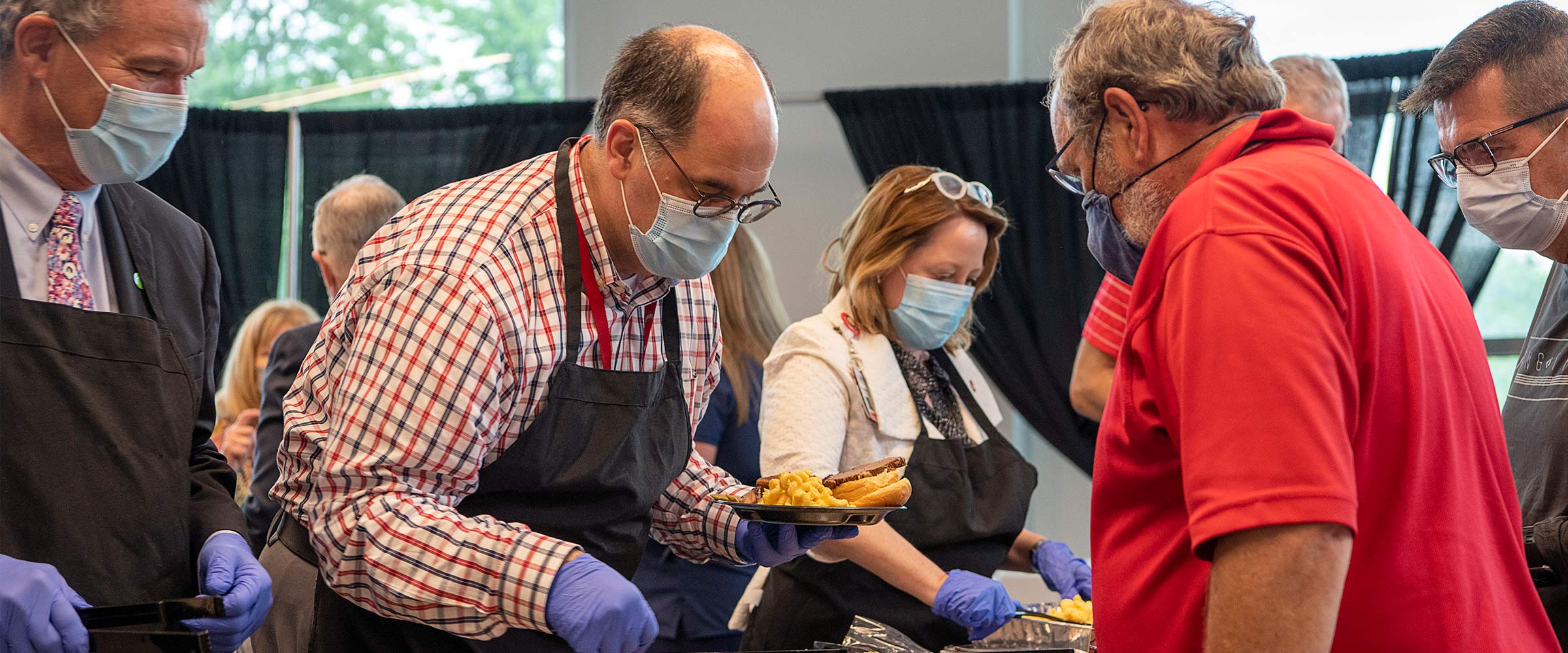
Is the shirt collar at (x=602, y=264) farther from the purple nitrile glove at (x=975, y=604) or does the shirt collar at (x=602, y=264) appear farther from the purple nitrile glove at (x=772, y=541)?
the purple nitrile glove at (x=975, y=604)

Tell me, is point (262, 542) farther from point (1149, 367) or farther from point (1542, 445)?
point (1542, 445)

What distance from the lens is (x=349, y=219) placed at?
3.29m

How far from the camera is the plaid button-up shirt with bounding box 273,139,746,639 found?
4.61 ft

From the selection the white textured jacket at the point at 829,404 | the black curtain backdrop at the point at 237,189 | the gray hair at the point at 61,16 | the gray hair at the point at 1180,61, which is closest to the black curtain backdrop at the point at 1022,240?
the white textured jacket at the point at 829,404

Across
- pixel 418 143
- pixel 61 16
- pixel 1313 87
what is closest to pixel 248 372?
pixel 418 143

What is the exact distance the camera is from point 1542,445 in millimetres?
2064

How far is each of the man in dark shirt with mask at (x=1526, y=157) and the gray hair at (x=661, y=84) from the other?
121cm

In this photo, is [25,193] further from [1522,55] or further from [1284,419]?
[1522,55]

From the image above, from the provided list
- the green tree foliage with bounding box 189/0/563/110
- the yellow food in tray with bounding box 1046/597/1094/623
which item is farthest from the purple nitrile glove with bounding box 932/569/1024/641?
the green tree foliage with bounding box 189/0/563/110

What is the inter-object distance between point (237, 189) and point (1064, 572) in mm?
4465

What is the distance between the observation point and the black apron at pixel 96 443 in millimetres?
1492

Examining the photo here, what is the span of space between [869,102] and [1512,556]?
392 centimetres

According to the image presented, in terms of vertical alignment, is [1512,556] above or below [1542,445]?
above

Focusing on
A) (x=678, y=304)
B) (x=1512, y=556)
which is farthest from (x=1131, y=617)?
(x=678, y=304)
